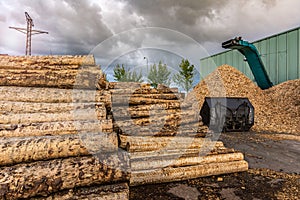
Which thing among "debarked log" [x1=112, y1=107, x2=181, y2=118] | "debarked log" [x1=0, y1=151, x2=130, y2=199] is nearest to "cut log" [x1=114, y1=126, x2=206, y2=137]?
"debarked log" [x1=112, y1=107, x2=181, y2=118]

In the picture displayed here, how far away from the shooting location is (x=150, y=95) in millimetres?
4953

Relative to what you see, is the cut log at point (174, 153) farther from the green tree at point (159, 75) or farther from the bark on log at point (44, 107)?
the green tree at point (159, 75)

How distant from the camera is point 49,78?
4301 millimetres

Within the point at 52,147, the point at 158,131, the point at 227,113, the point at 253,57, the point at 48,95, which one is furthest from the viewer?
the point at 253,57

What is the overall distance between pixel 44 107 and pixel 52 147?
4.30 feet

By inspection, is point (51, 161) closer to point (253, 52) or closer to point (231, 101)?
point (231, 101)

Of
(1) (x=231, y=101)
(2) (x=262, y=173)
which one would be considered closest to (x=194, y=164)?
(2) (x=262, y=173)

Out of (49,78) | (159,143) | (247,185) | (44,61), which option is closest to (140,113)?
(159,143)

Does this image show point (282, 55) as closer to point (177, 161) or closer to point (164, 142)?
point (164, 142)

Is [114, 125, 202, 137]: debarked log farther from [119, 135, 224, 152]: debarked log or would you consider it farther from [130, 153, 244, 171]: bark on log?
[130, 153, 244, 171]: bark on log

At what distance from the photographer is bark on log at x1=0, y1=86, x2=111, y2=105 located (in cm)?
388

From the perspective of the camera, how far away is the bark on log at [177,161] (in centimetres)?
344

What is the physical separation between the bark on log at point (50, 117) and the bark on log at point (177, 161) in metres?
1.07

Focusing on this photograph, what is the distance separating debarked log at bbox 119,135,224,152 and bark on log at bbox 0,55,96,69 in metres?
2.32
